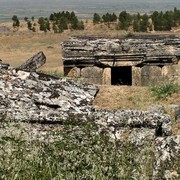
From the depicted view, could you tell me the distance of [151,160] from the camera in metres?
5.09

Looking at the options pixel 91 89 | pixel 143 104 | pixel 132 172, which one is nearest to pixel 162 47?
pixel 143 104

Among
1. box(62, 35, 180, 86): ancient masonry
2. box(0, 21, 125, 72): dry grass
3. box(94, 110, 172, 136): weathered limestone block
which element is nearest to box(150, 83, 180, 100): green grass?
box(94, 110, 172, 136): weathered limestone block

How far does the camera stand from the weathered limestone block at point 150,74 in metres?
15.7

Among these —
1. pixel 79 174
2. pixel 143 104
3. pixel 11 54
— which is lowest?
pixel 11 54

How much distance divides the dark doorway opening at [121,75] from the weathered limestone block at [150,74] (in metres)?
0.74

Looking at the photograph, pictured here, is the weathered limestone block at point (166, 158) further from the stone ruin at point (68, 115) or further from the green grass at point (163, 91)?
the green grass at point (163, 91)

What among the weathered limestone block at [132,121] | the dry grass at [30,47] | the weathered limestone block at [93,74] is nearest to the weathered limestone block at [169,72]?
the weathered limestone block at [93,74]

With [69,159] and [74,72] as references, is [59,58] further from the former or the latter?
[69,159]

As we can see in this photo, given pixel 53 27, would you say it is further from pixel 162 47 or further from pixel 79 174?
pixel 79 174

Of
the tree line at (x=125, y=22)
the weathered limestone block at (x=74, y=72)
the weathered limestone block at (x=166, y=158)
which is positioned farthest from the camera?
the tree line at (x=125, y=22)

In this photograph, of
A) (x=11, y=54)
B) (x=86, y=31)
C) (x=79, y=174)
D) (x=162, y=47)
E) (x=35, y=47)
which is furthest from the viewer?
(x=86, y=31)

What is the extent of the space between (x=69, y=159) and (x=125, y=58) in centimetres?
1100

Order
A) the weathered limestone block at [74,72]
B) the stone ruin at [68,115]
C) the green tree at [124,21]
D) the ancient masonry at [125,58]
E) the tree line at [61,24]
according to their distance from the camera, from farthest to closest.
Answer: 1. the tree line at [61,24]
2. the green tree at [124,21]
3. the weathered limestone block at [74,72]
4. the ancient masonry at [125,58]
5. the stone ruin at [68,115]

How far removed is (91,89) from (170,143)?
244cm
